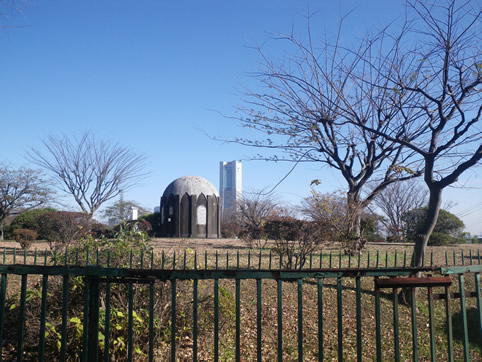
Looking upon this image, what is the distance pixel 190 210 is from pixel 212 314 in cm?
2427

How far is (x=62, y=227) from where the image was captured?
1311 centimetres

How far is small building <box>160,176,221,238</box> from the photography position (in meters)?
29.3

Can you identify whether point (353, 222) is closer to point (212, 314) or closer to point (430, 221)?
point (430, 221)

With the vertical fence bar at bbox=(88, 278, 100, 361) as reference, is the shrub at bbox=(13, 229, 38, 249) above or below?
above

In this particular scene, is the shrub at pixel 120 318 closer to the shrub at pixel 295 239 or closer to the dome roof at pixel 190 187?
the shrub at pixel 295 239

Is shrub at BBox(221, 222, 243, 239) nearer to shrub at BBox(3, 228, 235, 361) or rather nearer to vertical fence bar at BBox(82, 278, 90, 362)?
shrub at BBox(3, 228, 235, 361)

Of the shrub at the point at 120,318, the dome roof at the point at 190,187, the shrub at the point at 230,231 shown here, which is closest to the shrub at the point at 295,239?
the shrub at the point at 120,318

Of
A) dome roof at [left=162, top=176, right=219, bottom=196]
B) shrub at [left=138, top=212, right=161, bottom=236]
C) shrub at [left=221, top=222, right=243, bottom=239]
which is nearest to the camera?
dome roof at [left=162, top=176, right=219, bottom=196]

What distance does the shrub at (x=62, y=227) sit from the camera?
42.4 ft

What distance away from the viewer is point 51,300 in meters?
5.11

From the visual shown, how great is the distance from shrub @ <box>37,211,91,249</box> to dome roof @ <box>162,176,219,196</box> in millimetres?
15849

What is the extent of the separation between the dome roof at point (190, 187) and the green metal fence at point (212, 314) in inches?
860

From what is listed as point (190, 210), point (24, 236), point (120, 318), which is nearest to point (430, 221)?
point (120, 318)

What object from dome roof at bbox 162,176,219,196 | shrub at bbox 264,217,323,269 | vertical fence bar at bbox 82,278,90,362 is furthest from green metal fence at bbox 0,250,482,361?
dome roof at bbox 162,176,219,196
